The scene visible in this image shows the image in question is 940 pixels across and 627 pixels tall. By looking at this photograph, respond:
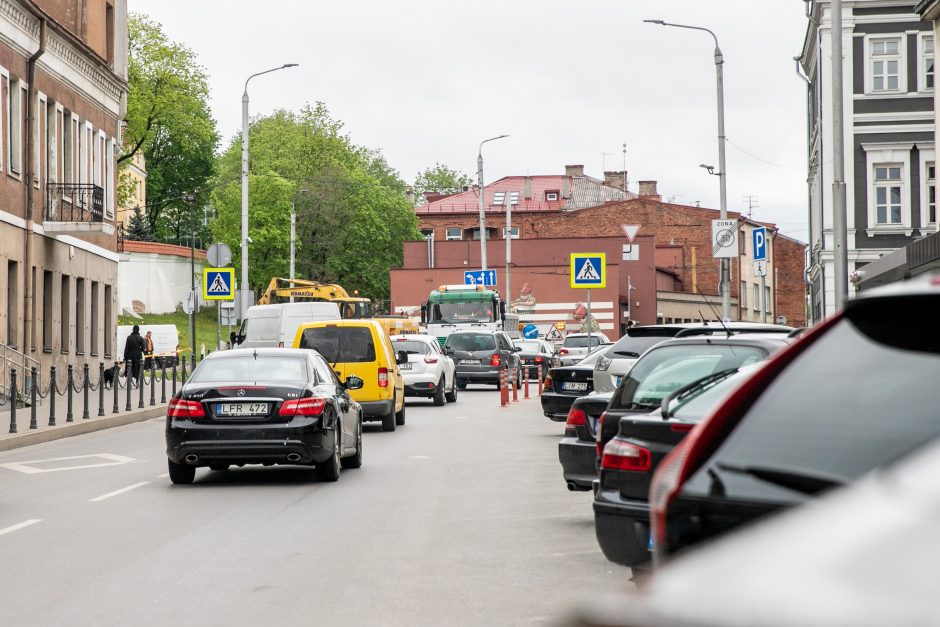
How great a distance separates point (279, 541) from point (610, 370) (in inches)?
301

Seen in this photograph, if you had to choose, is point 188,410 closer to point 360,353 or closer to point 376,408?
point 376,408

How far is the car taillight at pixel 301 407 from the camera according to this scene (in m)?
15.3

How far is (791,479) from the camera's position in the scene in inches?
128

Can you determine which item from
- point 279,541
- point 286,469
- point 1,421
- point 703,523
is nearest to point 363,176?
point 1,421

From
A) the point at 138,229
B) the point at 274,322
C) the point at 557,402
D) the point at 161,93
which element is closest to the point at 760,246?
the point at 274,322

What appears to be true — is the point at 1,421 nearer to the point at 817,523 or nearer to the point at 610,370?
the point at 610,370

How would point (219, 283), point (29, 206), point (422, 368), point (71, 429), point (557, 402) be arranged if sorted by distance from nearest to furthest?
point (557, 402)
point (71, 429)
point (422, 368)
point (29, 206)
point (219, 283)

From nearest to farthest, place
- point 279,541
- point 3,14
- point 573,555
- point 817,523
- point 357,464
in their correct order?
point 817,523 < point 573,555 < point 279,541 < point 357,464 < point 3,14

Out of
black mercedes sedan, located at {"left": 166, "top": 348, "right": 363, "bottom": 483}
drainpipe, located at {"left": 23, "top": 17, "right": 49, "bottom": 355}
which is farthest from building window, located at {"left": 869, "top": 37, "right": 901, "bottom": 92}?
black mercedes sedan, located at {"left": 166, "top": 348, "right": 363, "bottom": 483}

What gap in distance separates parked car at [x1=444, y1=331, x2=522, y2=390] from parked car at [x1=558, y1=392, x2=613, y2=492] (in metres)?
29.8

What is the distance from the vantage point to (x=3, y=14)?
33719mm

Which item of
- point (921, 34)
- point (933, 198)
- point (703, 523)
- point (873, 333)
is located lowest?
point (703, 523)

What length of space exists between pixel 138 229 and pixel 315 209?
12.0 metres

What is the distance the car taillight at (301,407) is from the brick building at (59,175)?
19.8 meters
